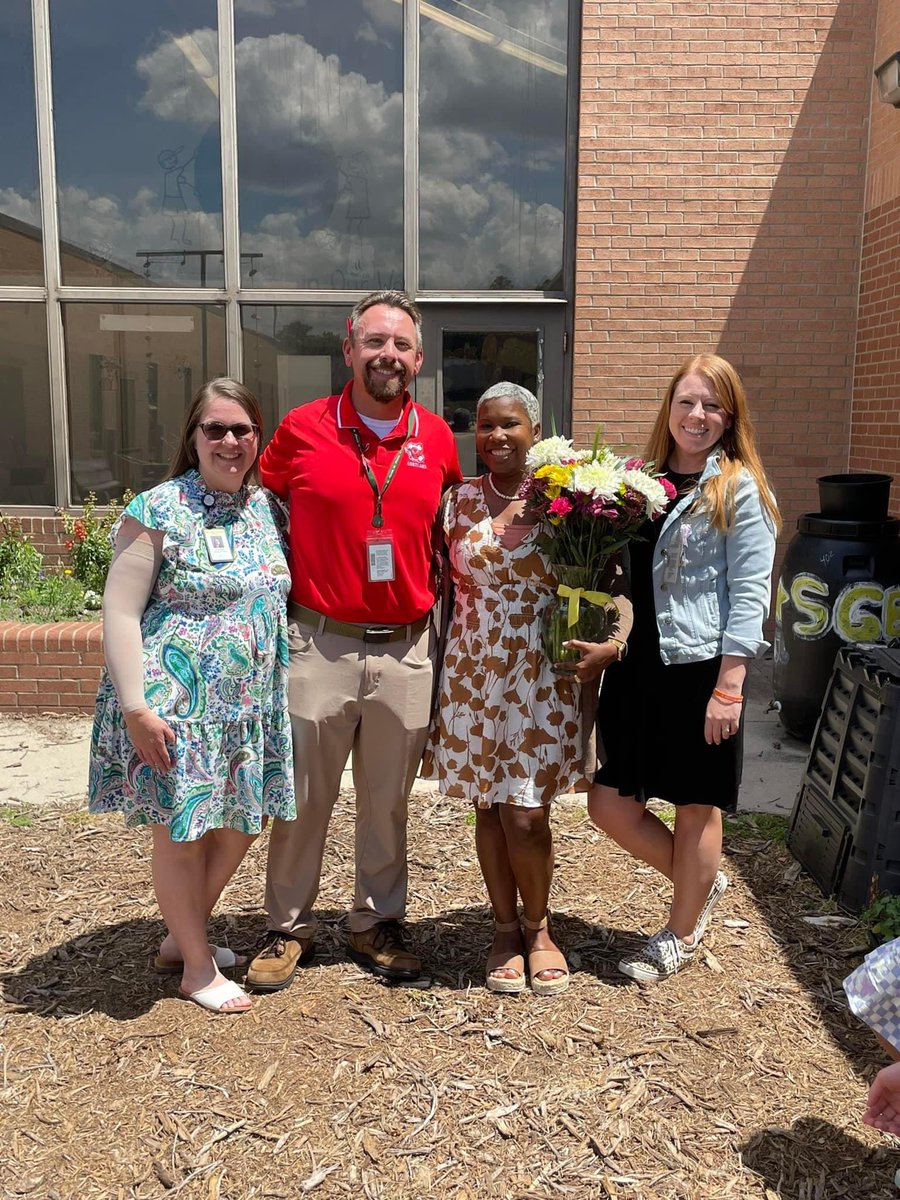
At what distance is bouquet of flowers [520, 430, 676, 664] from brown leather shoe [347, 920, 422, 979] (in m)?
1.16

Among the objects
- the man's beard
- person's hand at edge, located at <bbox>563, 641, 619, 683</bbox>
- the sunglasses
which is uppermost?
the man's beard

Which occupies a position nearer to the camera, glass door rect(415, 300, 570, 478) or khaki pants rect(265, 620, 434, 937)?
khaki pants rect(265, 620, 434, 937)

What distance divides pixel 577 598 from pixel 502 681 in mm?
387

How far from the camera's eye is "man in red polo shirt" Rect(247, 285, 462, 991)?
10.8 ft

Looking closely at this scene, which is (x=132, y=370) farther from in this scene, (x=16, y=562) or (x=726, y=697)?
(x=726, y=697)

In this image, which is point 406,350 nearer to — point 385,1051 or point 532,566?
point 532,566

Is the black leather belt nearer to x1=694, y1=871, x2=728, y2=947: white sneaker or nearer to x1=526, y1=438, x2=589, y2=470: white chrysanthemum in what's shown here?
x1=526, y1=438, x2=589, y2=470: white chrysanthemum

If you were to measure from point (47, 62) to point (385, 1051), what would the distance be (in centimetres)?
785

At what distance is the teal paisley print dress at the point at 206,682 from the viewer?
3.09 m

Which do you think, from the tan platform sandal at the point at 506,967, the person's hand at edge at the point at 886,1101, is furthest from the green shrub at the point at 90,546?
the person's hand at edge at the point at 886,1101

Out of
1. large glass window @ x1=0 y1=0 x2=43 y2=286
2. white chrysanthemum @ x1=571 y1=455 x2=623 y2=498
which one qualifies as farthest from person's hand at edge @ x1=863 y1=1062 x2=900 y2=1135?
large glass window @ x1=0 y1=0 x2=43 y2=286

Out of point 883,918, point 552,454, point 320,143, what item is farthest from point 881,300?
point 552,454

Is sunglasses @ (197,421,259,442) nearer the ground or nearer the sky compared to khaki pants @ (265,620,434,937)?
nearer the sky

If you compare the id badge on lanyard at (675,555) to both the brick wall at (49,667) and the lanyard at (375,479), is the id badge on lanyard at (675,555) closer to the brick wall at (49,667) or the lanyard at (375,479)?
the lanyard at (375,479)
